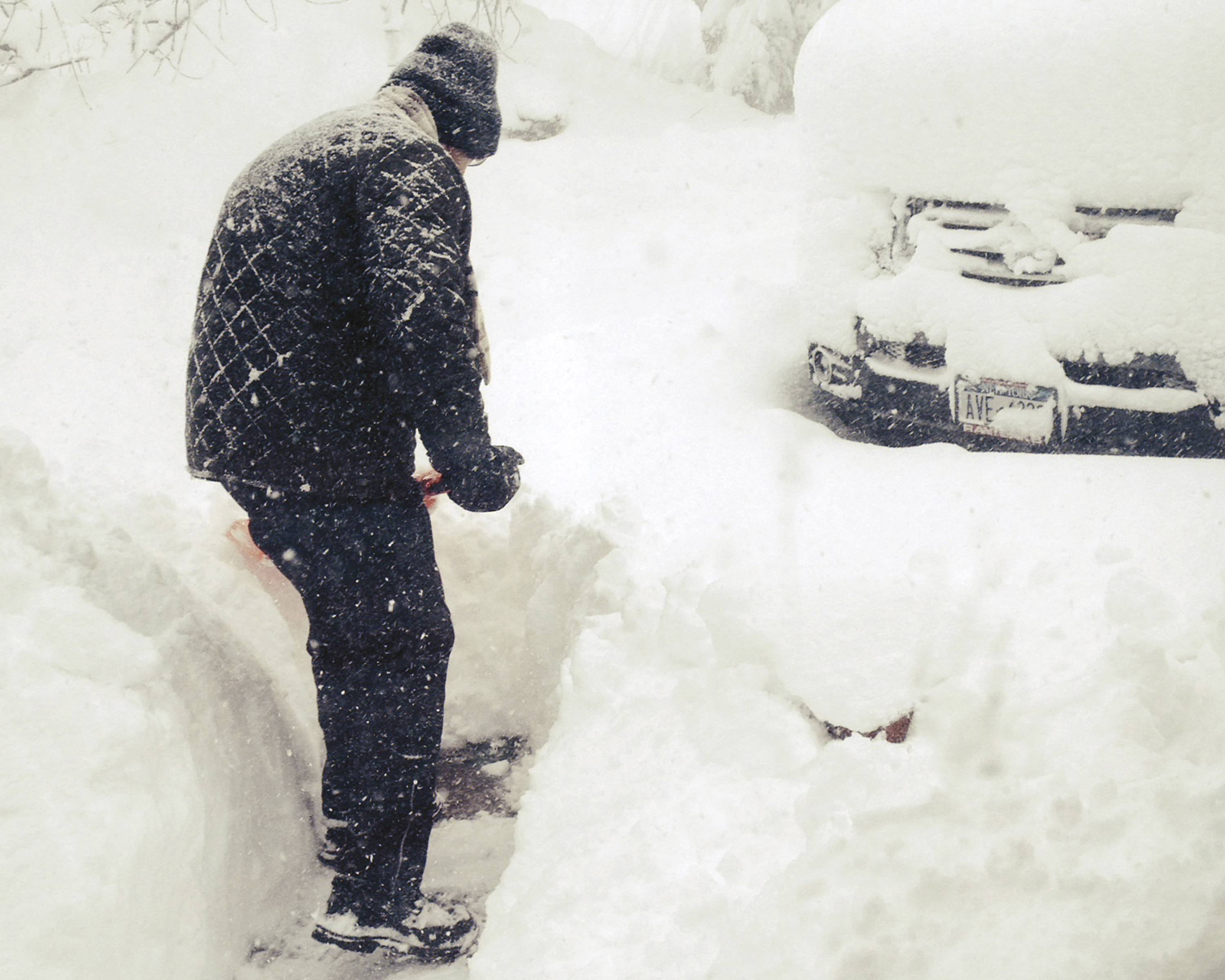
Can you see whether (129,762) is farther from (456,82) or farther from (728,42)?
(728,42)

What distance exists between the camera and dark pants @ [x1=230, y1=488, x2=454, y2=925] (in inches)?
81.2

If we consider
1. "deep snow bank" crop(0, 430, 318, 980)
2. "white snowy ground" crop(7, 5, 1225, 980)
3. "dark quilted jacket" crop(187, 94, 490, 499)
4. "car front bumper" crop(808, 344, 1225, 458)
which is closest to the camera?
"white snowy ground" crop(7, 5, 1225, 980)

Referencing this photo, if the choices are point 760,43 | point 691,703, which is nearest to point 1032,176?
point 691,703

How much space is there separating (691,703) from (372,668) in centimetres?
70

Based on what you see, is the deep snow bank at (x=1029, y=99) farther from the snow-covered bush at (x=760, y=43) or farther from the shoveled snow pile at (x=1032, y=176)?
the snow-covered bush at (x=760, y=43)

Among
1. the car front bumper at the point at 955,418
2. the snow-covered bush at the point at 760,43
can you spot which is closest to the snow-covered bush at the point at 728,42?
the snow-covered bush at the point at 760,43

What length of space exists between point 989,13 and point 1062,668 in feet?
7.97

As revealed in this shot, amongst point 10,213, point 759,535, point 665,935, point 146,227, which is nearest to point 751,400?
point 759,535

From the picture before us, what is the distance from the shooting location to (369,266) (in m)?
1.86

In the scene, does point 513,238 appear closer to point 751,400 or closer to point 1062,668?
point 751,400

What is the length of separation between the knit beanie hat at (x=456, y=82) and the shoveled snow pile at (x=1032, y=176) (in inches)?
66.3

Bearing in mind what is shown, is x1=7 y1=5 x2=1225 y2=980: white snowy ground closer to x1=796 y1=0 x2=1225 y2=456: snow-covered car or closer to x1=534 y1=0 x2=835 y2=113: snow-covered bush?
x1=796 y1=0 x2=1225 y2=456: snow-covered car

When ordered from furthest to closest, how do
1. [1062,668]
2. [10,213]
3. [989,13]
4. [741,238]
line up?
[741,238]
[10,213]
[989,13]
[1062,668]

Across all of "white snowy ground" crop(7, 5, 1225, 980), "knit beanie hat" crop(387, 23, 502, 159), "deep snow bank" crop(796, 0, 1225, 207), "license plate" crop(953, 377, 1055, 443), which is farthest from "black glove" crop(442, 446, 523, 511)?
"deep snow bank" crop(796, 0, 1225, 207)
